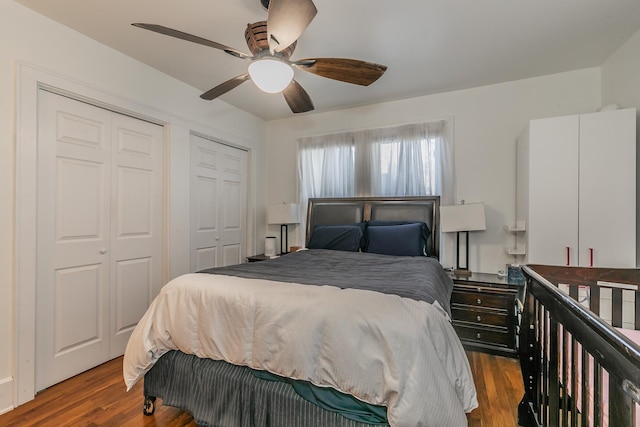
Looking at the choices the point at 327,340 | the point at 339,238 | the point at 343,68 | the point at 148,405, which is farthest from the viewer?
the point at 339,238

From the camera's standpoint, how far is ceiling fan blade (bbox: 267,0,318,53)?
1428 mm

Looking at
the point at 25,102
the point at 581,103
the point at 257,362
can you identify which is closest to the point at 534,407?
the point at 257,362

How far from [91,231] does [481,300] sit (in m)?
3.35

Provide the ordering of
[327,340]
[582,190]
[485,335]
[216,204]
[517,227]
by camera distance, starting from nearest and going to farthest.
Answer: [327,340] → [582,190] → [485,335] → [517,227] → [216,204]

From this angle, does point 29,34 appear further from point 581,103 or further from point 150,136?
point 581,103

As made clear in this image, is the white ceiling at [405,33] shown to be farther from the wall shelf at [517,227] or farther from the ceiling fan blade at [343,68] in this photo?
the wall shelf at [517,227]

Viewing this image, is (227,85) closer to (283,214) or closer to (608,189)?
(283,214)

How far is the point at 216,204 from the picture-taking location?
3.66m

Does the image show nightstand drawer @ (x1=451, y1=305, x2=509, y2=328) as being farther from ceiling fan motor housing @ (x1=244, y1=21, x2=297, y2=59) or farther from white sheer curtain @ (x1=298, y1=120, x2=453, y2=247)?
ceiling fan motor housing @ (x1=244, y1=21, x2=297, y2=59)

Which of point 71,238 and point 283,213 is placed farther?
point 283,213

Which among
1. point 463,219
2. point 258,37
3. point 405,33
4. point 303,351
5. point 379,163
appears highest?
point 405,33

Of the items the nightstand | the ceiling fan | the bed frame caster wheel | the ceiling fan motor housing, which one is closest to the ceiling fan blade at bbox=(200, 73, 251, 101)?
the ceiling fan

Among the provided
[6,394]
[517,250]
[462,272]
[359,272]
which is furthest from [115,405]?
[517,250]

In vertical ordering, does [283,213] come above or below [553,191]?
below
